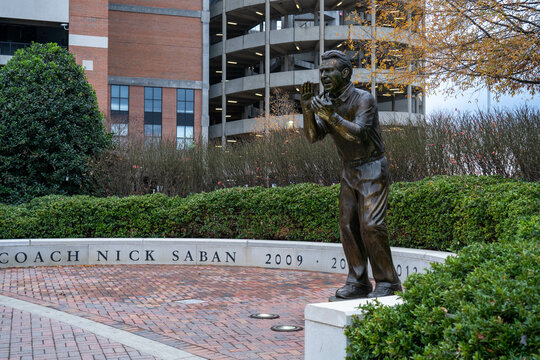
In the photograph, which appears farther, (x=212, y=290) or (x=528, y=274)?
(x=212, y=290)

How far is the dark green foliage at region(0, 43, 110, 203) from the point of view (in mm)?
15289

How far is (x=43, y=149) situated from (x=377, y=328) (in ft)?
47.3

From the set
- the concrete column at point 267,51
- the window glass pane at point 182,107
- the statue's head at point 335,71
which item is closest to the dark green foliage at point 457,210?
the statue's head at point 335,71

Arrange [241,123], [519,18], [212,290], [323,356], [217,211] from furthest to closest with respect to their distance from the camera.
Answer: [241,123] < [217,211] < [519,18] < [212,290] < [323,356]

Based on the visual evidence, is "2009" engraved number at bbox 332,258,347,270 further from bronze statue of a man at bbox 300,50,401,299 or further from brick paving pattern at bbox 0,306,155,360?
brick paving pattern at bbox 0,306,155,360

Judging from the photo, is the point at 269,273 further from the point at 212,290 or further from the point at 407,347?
the point at 407,347

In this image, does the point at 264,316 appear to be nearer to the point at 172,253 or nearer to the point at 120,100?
the point at 172,253

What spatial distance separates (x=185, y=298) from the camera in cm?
802

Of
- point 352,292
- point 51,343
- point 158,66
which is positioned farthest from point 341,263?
point 158,66

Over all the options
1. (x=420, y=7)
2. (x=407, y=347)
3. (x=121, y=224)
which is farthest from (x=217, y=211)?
(x=407, y=347)

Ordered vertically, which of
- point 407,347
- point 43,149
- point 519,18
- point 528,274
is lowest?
point 407,347

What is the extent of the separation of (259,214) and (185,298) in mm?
4132

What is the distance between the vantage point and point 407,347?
10.4 ft

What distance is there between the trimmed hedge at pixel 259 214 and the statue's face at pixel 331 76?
3.84 metres
